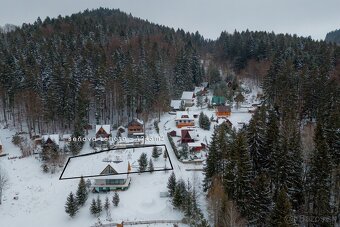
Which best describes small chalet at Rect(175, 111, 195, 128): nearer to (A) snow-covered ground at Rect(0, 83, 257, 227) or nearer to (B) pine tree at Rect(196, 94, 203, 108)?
(B) pine tree at Rect(196, 94, 203, 108)

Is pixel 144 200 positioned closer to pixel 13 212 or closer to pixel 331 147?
pixel 13 212

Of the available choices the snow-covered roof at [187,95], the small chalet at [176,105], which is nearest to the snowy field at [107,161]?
the small chalet at [176,105]

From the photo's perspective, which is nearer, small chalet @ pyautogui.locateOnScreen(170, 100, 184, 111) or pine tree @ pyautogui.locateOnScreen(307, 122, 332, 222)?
pine tree @ pyautogui.locateOnScreen(307, 122, 332, 222)

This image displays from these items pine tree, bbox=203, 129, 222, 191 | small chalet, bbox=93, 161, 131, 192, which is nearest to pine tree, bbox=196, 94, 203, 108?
small chalet, bbox=93, 161, 131, 192

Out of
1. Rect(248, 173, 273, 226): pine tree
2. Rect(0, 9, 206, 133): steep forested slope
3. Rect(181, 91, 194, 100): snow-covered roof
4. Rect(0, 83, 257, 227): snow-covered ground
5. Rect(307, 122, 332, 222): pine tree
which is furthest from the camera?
Rect(181, 91, 194, 100): snow-covered roof

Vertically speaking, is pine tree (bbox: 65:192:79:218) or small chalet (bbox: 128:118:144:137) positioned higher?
small chalet (bbox: 128:118:144:137)

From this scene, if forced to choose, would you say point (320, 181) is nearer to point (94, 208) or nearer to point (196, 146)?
Result: point (196, 146)

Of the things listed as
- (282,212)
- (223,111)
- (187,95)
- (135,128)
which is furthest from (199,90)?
(282,212)
